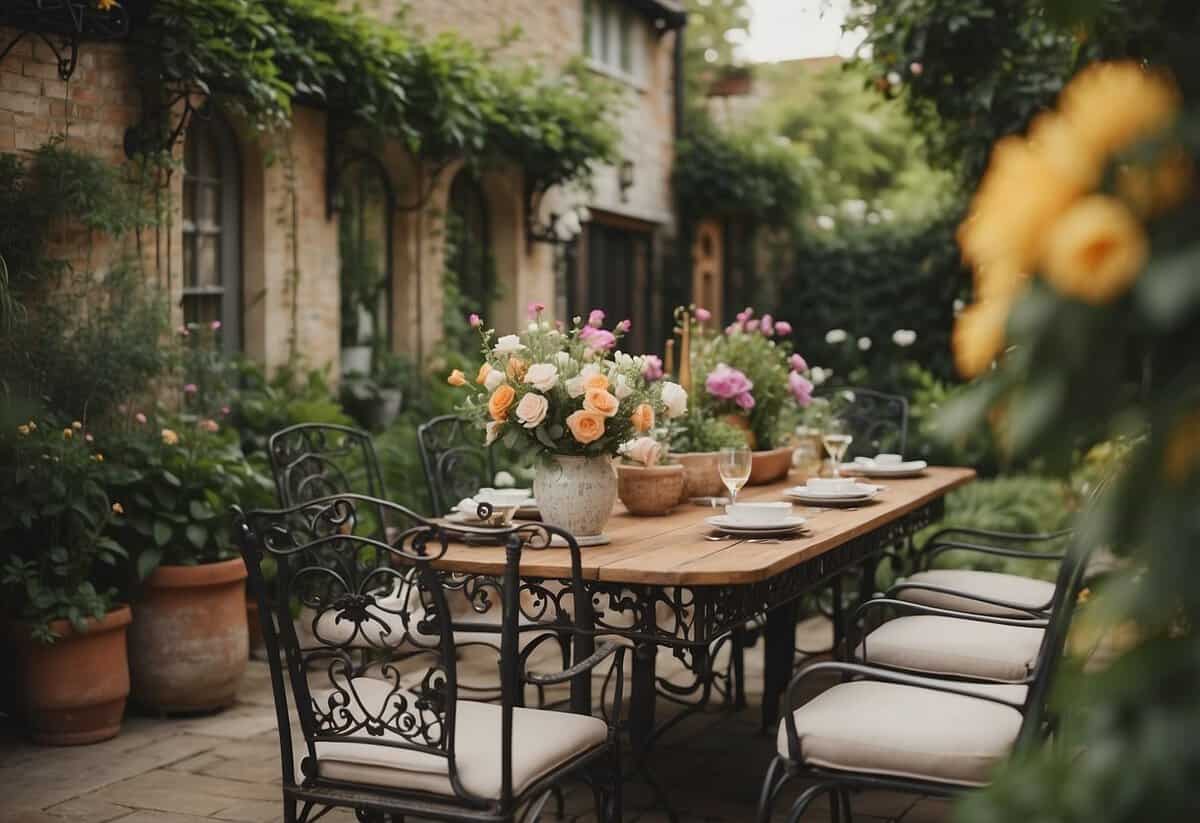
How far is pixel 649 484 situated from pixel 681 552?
0.76 m

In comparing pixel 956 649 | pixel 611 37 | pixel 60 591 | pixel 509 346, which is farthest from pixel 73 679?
pixel 611 37

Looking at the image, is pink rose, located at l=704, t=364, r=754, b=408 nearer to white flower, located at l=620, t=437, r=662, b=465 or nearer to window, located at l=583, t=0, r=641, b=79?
white flower, located at l=620, t=437, r=662, b=465

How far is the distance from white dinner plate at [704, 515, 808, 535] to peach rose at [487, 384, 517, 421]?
2.33ft

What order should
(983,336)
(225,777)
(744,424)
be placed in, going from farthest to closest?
(744,424), (225,777), (983,336)

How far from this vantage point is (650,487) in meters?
4.11

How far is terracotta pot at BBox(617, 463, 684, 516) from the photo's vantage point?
411 cm

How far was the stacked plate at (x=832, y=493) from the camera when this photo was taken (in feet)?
14.2

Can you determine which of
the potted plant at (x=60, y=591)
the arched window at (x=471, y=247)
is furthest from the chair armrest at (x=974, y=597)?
the arched window at (x=471, y=247)

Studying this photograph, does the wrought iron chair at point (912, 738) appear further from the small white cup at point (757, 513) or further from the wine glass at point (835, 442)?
the wine glass at point (835, 442)

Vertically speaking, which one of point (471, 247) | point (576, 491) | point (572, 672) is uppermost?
point (471, 247)

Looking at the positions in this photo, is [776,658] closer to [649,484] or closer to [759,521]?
[649,484]

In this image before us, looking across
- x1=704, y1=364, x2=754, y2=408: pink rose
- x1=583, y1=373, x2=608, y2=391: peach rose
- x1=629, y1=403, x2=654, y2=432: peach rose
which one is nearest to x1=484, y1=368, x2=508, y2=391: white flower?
x1=583, y1=373, x2=608, y2=391: peach rose

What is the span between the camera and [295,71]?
22.3ft

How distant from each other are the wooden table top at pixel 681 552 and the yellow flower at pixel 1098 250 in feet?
6.54
